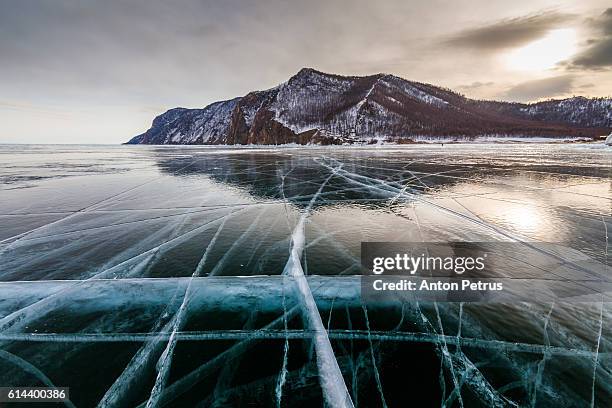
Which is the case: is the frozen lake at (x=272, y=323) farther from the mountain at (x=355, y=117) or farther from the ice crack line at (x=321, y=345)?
the mountain at (x=355, y=117)

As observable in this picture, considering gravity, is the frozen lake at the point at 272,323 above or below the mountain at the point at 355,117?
below

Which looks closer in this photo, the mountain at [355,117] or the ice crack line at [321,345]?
the ice crack line at [321,345]

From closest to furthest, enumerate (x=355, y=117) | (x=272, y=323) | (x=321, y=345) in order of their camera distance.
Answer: (x=321, y=345) → (x=272, y=323) → (x=355, y=117)

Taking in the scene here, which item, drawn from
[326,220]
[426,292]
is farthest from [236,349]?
[326,220]

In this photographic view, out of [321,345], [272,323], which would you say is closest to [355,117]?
[272,323]

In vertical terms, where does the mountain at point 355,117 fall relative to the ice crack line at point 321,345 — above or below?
above

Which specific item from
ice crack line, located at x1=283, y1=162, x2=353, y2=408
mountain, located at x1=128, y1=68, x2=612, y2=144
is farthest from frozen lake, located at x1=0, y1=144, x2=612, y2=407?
mountain, located at x1=128, y1=68, x2=612, y2=144

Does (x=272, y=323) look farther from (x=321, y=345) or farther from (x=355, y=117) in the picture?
(x=355, y=117)

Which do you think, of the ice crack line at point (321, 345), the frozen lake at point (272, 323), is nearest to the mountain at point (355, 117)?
the frozen lake at point (272, 323)

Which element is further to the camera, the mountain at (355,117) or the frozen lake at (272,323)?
the mountain at (355,117)

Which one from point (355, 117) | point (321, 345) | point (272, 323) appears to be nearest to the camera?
point (321, 345)

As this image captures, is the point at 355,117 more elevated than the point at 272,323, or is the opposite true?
the point at 355,117

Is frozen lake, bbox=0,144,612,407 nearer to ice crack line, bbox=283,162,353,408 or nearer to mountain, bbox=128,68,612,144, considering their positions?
ice crack line, bbox=283,162,353,408

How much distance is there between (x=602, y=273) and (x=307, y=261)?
14.6 feet
